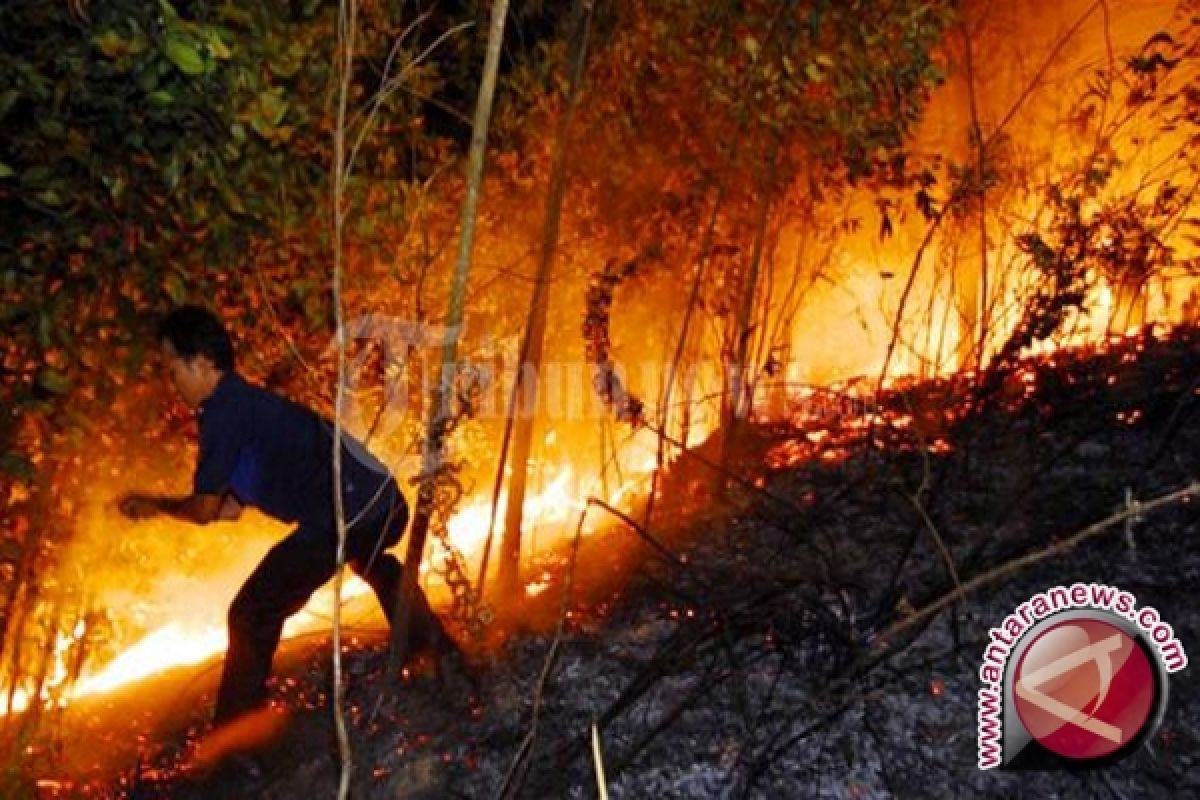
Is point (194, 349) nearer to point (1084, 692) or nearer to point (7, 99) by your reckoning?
point (7, 99)

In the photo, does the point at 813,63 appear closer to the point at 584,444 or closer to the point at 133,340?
the point at 133,340

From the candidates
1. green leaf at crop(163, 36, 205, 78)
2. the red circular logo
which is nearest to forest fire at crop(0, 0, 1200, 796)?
green leaf at crop(163, 36, 205, 78)

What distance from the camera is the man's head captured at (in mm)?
3871

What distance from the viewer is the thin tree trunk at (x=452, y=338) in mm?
3588

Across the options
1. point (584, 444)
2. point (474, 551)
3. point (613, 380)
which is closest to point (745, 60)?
point (613, 380)

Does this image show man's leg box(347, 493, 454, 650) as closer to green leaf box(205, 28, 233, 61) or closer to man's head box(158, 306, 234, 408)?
man's head box(158, 306, 234, 408)

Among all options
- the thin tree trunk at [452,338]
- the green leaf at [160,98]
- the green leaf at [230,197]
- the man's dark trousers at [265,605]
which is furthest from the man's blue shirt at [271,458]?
the green leaf at [160,98]

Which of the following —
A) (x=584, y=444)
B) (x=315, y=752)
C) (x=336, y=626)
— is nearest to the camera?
(x=336, y=626)

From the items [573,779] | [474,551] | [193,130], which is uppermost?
[193,130]

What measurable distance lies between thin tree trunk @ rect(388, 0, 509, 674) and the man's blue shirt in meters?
0.25

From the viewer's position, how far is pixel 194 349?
12.8 feet

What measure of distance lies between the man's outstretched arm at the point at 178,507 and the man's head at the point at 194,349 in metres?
0.42

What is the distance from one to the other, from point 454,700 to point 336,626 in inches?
76.6

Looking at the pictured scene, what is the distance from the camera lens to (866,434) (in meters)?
7.80
